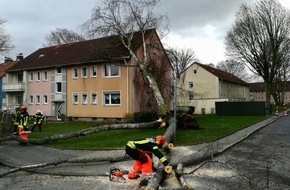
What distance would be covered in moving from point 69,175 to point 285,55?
39.3 metres

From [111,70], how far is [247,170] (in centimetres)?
2512

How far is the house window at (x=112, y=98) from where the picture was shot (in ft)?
109

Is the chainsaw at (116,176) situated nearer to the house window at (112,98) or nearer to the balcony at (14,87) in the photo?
the house window at (112,98)

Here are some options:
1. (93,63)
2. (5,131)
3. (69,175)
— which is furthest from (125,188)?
(93,63)

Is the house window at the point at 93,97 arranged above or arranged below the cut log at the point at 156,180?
above

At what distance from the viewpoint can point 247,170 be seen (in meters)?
9.95

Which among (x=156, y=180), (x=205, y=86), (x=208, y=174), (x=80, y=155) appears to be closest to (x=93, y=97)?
(x=80, y=155)

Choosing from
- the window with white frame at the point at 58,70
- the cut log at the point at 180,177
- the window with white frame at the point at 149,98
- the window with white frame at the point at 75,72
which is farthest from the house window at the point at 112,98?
the cut log at the point at 180,177

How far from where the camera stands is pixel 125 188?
827cm

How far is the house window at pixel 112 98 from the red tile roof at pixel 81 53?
3.37 meters

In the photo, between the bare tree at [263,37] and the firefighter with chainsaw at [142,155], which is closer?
the firefighter with chainsaw at [142,155]

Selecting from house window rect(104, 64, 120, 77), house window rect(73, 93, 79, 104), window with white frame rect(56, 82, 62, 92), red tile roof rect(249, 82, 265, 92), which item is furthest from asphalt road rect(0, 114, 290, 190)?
red tile roof rect(249, 82, 265, 92)

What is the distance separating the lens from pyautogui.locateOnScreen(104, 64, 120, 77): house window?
Answer: 3338 centimetres

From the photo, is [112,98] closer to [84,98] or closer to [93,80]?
[93,80]
